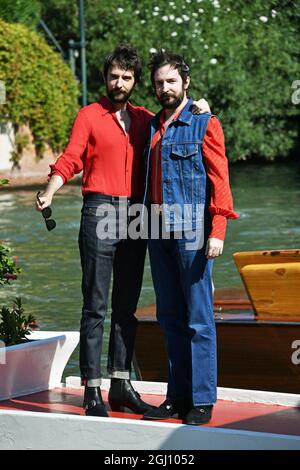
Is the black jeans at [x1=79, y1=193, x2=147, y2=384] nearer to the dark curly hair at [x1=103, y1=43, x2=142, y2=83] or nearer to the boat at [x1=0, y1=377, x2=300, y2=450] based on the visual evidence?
A: the boat at [x1=0, y1=377, x2=300, y2=450]

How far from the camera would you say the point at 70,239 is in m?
18.4

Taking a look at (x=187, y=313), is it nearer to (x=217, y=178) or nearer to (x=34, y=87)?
(x=217, y=178)

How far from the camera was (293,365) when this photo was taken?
7203 mm

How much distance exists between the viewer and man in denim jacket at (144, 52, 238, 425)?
5.71 metres

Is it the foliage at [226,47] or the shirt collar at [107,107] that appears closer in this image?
the shirt collar at [107,107]

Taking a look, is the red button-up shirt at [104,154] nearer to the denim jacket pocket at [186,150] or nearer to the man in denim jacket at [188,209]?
the man in denim jacket at [188,209]

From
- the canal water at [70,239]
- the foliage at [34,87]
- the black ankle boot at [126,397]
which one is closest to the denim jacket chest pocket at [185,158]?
the black ankle boot at [126,397]

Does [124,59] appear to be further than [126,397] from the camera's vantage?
No

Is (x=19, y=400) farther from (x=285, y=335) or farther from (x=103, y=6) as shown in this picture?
(x=103, y=6)

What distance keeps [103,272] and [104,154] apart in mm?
543

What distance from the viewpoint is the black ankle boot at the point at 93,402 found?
602 cm

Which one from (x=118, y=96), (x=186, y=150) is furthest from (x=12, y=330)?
(x=186, y=150)

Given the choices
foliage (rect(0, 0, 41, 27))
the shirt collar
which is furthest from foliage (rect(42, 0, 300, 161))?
the shirt collar
